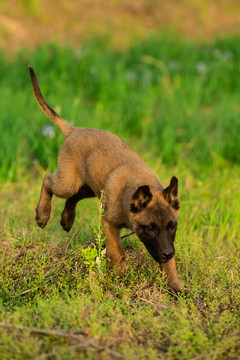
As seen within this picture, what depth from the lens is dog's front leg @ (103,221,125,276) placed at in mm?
3979

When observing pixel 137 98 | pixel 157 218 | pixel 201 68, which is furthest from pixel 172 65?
pixel 157 218

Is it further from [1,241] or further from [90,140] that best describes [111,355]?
[90,140]

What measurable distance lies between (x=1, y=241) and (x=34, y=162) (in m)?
2.25

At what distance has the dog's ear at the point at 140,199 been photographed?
3.68 meters

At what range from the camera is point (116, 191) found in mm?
4121

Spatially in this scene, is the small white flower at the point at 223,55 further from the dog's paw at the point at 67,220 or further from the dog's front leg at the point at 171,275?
the dog's front leg at the point at 171,275

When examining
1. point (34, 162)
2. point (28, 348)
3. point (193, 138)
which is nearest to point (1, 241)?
point (28, 348)

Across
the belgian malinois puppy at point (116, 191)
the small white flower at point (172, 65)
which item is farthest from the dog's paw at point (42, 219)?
the small white flower at point (172, 65)

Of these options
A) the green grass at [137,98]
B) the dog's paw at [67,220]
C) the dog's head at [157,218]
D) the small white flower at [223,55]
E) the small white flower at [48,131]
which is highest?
the small white flower at [223,55]

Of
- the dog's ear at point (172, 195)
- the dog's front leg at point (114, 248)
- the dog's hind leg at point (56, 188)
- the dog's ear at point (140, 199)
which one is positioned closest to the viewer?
the dog's ear at point (140, 199)

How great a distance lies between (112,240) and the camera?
4.05 metres

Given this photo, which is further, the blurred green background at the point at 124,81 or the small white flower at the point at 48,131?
the blurred green background at the point at 124,81

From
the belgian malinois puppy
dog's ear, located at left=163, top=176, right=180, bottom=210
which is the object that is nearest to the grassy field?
the belgian malinois puppy

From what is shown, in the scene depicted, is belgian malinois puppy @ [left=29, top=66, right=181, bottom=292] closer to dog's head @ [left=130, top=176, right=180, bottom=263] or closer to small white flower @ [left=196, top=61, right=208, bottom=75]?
dog's head @ [left=130, top=176, right=180, bottom=263]
